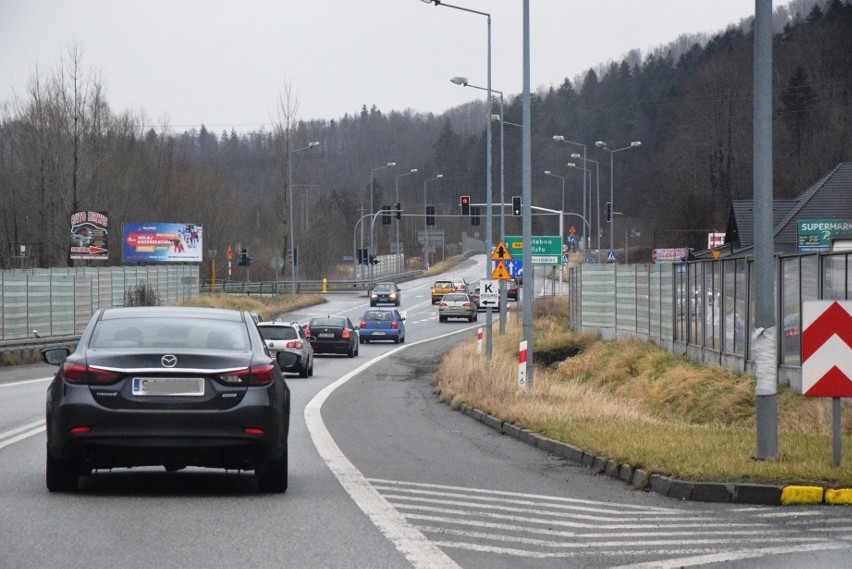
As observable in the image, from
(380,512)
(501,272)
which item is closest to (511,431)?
(380,512)

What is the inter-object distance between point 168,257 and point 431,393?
55249 mm

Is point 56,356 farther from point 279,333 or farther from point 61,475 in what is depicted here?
point 279,333

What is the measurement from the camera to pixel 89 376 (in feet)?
34.4

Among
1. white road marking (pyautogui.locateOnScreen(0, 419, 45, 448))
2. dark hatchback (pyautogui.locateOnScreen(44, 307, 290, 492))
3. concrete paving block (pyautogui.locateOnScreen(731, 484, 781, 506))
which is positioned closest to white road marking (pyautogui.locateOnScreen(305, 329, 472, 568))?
dark hatchback (pyautogui.locateOnScreen(44, 307, 290, 492))

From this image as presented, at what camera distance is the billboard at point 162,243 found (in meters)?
80.2

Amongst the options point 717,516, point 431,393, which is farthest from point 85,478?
→ point 431,393

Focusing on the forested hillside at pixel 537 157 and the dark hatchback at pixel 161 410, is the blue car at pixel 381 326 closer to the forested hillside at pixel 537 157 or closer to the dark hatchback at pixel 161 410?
the forested hillside at pixel 537 157

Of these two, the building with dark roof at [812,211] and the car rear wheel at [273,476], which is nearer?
the car rear wheel at [273,476]

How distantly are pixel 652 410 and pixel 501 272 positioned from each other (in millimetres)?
7247

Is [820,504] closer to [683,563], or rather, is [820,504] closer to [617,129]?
[683,563]

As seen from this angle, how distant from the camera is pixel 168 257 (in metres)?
81.4

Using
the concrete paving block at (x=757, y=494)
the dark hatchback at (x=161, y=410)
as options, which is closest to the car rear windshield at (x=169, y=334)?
the dark hatchback at (x=161, y=410)

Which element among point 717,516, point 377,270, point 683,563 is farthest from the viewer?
point 377,270

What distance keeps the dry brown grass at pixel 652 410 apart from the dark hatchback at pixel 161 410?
3.88 metres
